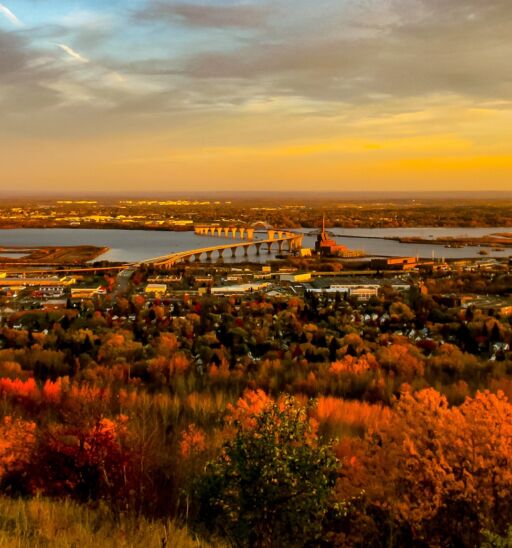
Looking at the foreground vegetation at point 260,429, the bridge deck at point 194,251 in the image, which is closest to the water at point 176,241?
the bridge deck at point 194,251

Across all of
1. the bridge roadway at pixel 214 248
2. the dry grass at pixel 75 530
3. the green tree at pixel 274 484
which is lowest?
the bridge roadway at pixel 214 248

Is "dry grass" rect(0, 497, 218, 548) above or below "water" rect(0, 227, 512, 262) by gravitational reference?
above

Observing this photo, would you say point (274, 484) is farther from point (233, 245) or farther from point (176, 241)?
point (176, 241)

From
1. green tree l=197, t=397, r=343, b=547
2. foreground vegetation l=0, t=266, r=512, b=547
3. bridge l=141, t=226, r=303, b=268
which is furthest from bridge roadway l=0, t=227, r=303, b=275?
green tree l=197, t=397, r=343, b=547

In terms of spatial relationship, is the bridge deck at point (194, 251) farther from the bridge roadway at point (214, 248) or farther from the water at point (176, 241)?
the water at point (176, 241)

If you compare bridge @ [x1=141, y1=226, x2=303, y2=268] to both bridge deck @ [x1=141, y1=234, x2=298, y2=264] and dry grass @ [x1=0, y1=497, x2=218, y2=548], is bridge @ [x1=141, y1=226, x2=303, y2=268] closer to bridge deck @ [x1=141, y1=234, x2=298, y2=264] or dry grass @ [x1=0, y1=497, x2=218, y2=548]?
bridge deck @ [x1=141, y1=234, x2=298, y2=264]
